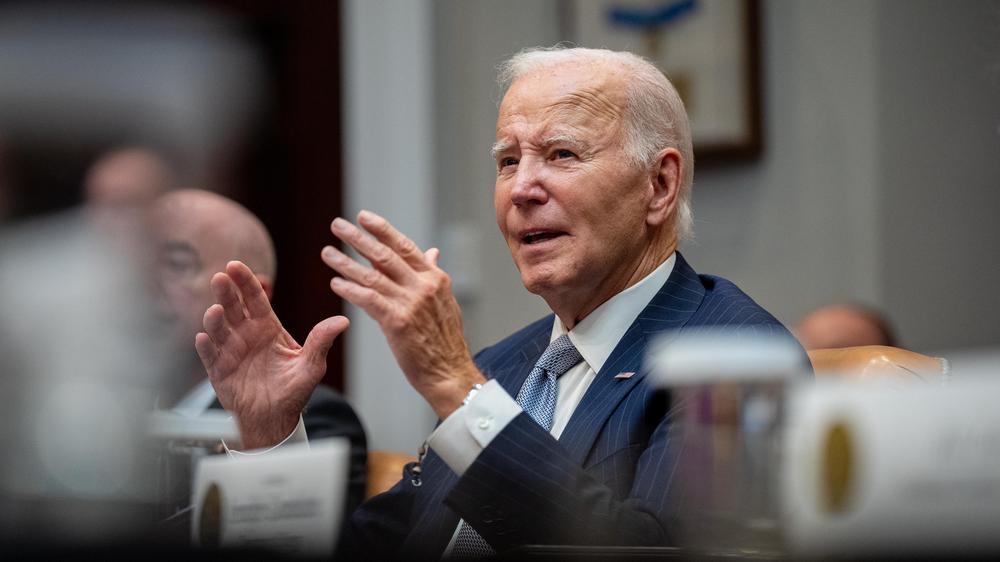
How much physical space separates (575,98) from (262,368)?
67 centimetres

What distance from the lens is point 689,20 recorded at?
363 centimetres

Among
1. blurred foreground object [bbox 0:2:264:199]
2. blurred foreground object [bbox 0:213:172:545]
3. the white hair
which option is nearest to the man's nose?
the white hair

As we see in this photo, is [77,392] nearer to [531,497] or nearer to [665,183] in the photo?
[531,497]

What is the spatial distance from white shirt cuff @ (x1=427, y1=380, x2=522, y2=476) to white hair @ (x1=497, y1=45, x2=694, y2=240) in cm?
66

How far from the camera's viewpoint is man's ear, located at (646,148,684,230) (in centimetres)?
209

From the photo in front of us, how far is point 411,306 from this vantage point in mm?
1539

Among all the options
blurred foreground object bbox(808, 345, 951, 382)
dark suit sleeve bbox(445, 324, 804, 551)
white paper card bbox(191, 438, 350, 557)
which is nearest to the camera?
white paper card bbox(191, 438, 350, 557)

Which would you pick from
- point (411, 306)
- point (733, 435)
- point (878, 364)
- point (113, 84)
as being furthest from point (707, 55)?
point (733, 435)

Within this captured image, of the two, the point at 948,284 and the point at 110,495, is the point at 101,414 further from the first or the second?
the point at 948,284

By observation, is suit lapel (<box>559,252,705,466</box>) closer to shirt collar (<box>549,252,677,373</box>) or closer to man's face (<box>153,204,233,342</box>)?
shirt collar (<box>549,252,677,373</box>)

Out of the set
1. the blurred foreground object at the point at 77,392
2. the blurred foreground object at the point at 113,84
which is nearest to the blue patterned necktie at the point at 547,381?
the blurred foreground object at the point at 77,392

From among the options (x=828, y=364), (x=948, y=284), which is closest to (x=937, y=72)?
(x=948, y=284)

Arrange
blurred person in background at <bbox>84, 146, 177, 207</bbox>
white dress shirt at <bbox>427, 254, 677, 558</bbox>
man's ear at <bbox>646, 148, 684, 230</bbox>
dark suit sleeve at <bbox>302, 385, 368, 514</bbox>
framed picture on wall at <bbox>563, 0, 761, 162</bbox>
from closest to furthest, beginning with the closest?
white dress shirt at <bbox>427, 254, 677, 558</bbox>
man's ear at <bbox>646, 148, 684, 230</bbox>
dark suit sleeve at <bbox>302, 385, 368, 514</bbox>
blurred person in background at <bbox>84, 146, 177, 207</bbox>
framed picture on wall at <bbox>563, 0, 761, 162</bbox>

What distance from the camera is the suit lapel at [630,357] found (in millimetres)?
1824
